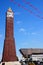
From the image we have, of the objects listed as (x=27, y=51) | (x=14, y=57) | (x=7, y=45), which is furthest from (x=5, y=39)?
(x=27, y=51)

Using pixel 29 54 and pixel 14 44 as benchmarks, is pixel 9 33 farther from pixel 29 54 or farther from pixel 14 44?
pixel 29 54

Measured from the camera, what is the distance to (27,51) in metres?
50.9

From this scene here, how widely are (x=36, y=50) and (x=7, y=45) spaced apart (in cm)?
2153

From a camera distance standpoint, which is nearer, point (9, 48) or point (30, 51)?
point (9, 48)

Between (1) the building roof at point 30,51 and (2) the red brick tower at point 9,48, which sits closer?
(2) the red brick tower at point 9,48

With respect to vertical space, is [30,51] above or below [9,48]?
above

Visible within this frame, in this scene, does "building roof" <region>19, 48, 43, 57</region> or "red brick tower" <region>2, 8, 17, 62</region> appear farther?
"building roof" <region>19, 48, 43, 57</region>

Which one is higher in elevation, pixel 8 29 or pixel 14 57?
pixel 8 29

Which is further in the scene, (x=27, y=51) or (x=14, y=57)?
(x=27, y=51)

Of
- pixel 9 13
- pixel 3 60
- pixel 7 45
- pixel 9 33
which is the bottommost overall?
pixel 3 60

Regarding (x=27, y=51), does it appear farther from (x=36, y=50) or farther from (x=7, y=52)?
(x=7, y=52)

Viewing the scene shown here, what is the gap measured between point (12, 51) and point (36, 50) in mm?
21126

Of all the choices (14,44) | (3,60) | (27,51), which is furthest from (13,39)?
(27,51)

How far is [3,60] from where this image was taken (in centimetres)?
3141
